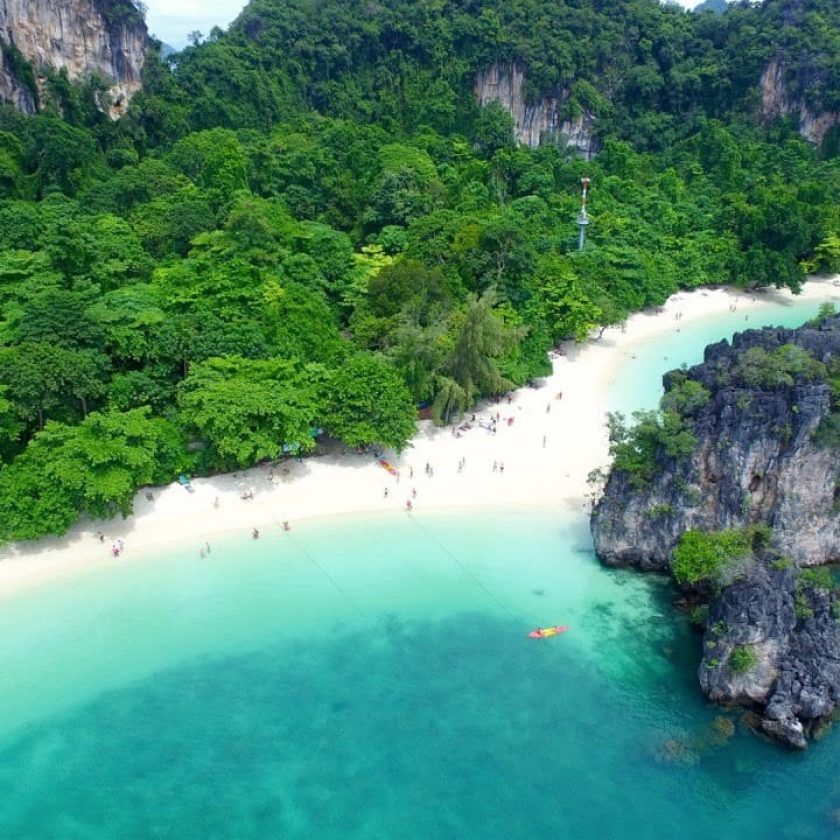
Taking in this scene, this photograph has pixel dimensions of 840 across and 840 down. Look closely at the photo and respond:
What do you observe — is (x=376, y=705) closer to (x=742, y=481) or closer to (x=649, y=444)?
(x=649, y=444)

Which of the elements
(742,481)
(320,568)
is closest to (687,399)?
(742,481)

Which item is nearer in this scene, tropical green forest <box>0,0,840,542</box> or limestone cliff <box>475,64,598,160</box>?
tropical green forest <box>0,0,840,542</box>

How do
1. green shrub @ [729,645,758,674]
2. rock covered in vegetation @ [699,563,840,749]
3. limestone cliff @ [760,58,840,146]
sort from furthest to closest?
limestone cliff @ [760,58,840,146] < green shrub @ [729,645,758,674] < rock covered in vegetation @ [699,563,840,749]

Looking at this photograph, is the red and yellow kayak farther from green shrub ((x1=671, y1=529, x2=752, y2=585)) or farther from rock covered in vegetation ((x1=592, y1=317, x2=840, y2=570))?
green shrub ((x1=671, y1=529, x2=752, y2=585))

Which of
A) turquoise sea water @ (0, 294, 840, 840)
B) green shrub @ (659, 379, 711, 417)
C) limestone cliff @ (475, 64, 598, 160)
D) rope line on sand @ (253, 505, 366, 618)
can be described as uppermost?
limestone cliff @ (475, 64, 598, 160)

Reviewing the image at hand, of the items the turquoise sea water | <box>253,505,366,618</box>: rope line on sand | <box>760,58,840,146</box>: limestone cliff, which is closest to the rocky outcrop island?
the turquoise sea water

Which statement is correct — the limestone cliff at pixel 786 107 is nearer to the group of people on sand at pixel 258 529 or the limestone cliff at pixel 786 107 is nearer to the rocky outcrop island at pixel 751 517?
the rocky outcrop island at pixel 751 517
